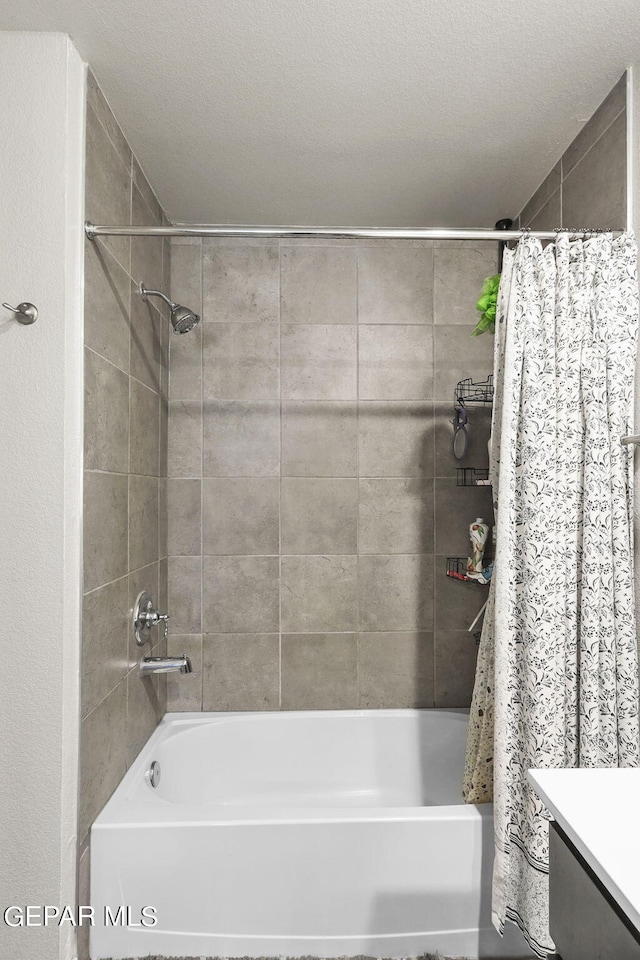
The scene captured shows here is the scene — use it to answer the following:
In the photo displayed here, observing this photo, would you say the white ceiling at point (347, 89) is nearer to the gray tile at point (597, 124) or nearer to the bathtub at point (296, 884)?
the gray tile at point (597, 124)

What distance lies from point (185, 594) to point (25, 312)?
1.39 m

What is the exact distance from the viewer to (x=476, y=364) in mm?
2625

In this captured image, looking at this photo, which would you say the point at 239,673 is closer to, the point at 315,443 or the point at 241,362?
the point at 315,443

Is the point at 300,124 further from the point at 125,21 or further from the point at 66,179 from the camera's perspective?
the point at 66,179

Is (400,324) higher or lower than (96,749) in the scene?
higher

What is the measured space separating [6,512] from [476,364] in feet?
6.28

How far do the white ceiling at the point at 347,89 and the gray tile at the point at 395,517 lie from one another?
1.13 m

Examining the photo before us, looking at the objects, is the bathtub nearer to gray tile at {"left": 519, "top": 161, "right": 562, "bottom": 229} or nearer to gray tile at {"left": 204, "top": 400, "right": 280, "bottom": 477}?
gray tile at {"left": 204, "top": 400, "right": 280, "bottom": 477}

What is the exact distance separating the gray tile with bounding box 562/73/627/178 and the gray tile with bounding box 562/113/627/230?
23 mm

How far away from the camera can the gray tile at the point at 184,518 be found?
2.57 metres

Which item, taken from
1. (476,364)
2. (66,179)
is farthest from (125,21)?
(476,364)

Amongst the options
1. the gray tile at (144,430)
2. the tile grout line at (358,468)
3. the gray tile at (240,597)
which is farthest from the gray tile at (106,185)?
the gray tile at (240,597)

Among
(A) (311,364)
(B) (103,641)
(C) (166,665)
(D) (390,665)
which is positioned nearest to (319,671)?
(D) (390,665)

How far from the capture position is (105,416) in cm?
181
